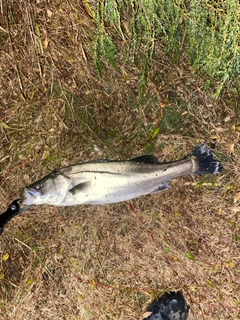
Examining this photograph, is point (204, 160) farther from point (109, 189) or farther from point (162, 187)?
point (109, 189)

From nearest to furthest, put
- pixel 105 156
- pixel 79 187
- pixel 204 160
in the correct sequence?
pixel 79 187 < pixel 204 160 < pixel 105 156

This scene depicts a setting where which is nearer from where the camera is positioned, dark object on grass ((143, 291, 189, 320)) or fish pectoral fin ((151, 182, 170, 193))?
fish pectoral fin ((151, 182, 170, 193))

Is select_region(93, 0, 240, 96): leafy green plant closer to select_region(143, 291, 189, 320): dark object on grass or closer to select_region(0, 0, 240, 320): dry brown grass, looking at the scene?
select_region(0, 0, 240, 320): dry brown grass

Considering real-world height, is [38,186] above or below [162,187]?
above

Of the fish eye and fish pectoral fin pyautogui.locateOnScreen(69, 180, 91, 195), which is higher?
the fish eye

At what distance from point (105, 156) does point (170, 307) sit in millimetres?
1942

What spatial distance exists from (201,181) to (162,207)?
1.78 ft

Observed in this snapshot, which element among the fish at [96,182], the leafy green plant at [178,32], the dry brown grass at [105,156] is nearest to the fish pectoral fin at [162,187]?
the fish at [96,182]

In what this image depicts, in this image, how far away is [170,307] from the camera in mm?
3803

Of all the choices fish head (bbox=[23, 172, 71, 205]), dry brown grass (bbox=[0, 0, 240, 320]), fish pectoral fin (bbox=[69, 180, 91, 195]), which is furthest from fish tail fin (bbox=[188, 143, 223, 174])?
fish head (bbox=[23, 172, 71, 205])

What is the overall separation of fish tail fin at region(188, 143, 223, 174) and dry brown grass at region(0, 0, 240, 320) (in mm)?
228

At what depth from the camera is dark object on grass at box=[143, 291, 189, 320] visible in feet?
12.5

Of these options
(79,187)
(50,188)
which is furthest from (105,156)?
(50,188)

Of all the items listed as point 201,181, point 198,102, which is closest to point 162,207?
point 201,181
